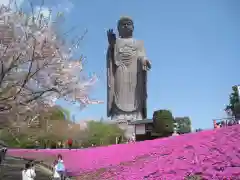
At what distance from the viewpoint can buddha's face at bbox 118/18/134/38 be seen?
108 feet

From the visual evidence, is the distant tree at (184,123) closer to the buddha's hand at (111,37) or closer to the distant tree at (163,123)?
the distant tree at (163,123)

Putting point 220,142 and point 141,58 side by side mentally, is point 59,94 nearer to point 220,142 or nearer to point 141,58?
point 220,142

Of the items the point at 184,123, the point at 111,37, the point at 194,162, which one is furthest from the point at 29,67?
the point at 184,123

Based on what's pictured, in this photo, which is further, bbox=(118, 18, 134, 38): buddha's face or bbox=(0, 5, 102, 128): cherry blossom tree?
bbox=(118, 18, 134, 38): buddha's face

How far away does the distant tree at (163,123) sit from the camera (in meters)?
28.7

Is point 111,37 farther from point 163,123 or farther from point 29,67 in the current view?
point 29,67

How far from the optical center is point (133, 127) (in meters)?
30.8

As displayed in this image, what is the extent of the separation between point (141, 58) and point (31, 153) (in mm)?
15915

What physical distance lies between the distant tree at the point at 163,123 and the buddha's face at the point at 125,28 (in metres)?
8.31

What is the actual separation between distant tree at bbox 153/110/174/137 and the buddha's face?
Answer: 27.3 feet

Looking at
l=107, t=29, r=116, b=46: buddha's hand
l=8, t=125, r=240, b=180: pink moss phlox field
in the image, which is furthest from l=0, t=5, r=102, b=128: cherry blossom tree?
l=107, t=29, r=116, b=46: buddha's hand

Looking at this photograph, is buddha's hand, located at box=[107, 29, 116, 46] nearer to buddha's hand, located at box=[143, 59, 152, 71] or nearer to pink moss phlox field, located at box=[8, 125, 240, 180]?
buddha's hand, located at box=[143, 59, 152, 71]

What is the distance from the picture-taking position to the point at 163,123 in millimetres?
28953

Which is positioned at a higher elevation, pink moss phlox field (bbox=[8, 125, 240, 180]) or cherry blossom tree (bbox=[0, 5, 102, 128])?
cherry blossom tree (bbox=[0, 5, 102, 128])
